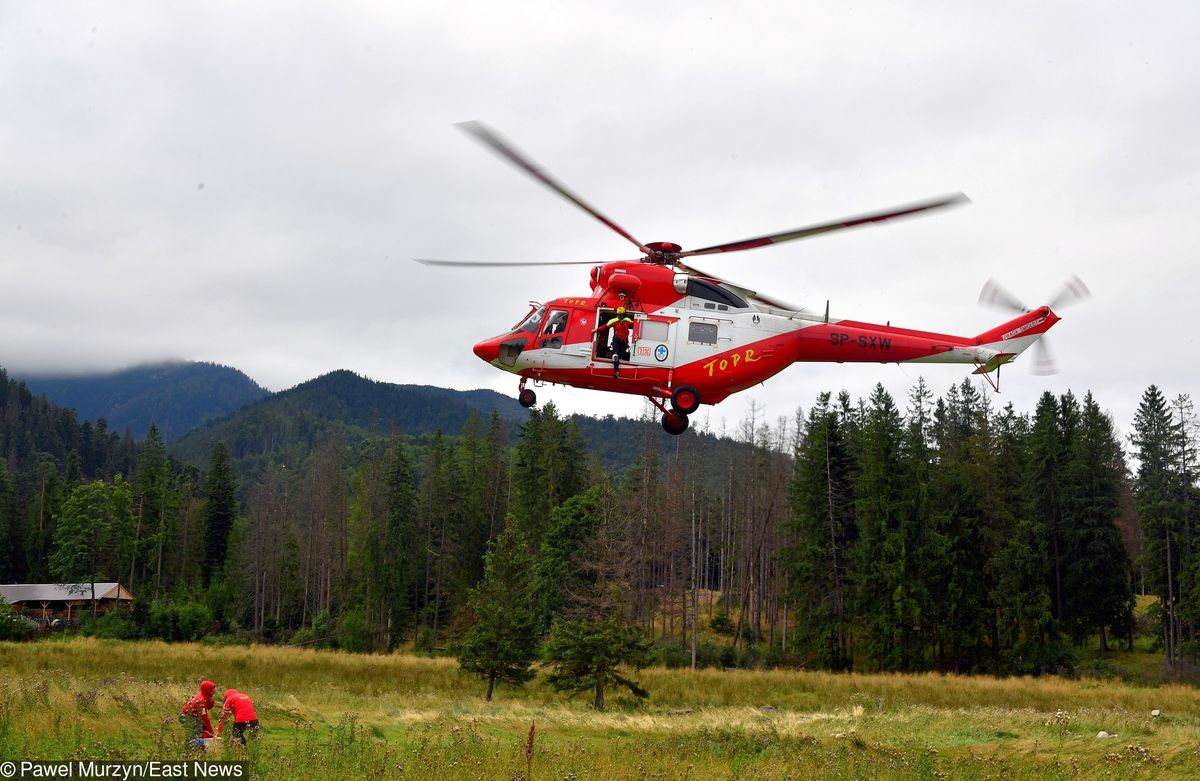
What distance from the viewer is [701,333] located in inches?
753

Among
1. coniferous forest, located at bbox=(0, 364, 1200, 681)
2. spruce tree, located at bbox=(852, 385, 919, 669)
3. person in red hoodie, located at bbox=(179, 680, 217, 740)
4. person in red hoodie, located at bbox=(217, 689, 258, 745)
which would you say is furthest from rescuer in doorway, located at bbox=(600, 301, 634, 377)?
spruce tree, located at bbox=(852, 385, 919, 669)

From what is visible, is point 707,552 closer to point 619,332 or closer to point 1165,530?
point 1165,530

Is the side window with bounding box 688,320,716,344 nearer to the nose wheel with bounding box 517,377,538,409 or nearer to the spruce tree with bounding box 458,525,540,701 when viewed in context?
the nose wheel with bounding box 517,377,538,409

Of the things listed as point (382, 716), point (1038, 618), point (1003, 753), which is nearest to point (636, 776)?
point (1003, 753)

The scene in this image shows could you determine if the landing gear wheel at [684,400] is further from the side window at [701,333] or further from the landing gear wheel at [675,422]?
the side window at [701,333]

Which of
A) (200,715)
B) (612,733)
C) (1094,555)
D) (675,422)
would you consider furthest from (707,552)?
(200,715)

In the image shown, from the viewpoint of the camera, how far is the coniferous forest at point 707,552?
50281 millimetres

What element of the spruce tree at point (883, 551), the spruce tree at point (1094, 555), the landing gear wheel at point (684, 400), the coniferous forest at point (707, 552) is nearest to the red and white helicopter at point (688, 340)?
the landing gear wheel at point (684, 400)

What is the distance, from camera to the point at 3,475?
349 feet

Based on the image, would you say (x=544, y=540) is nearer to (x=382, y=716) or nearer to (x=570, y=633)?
(x=570, y=633)

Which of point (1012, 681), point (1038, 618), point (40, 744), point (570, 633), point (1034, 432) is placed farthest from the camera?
point (1034, 432)

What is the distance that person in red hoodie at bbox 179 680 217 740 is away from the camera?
13477mm

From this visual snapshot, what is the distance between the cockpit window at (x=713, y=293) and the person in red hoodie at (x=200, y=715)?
11.1 metres

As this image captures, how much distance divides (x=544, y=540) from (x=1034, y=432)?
106ft
